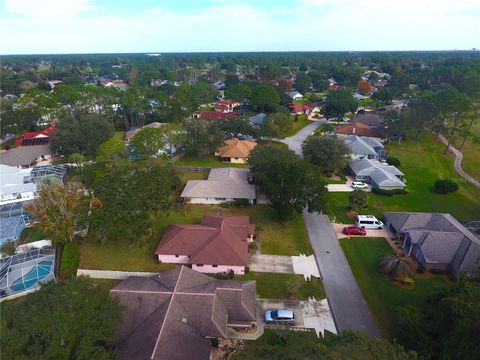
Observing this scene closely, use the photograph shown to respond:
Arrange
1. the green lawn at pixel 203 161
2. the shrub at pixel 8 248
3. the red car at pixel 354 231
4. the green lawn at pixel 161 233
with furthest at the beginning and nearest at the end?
the green lawn at pixel 203 161 < the red car at pixel 354 231 < the green lawn at pixel 161 233 < the shrub at pixel 8 248

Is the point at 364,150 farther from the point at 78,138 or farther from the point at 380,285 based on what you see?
the point at 78,138

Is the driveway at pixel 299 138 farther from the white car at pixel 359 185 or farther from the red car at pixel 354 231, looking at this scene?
the red car at pixel 354 231

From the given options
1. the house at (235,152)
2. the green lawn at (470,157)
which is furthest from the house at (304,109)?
the house at (235,152)

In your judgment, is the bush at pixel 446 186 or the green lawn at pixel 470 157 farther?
the green lawn at pixel 470 157

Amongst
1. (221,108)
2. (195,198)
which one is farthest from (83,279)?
(221,108)

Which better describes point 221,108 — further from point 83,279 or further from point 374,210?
point 83,279

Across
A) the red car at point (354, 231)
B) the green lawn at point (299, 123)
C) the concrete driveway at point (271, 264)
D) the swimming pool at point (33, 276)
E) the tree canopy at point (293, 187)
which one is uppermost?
the tree canopy at point (293, 187)
